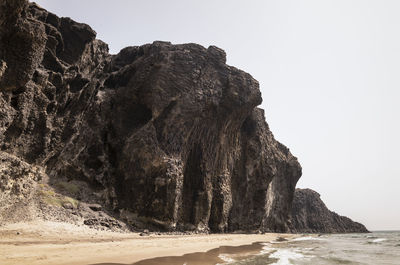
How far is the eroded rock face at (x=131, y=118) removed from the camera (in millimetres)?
21094

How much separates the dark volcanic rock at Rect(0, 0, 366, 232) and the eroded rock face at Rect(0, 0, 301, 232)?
0.12 metres

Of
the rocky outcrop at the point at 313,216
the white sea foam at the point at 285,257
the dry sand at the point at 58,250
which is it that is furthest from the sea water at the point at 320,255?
the rocky outcrop at the point at 313,216

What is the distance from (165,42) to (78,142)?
64.6 ft

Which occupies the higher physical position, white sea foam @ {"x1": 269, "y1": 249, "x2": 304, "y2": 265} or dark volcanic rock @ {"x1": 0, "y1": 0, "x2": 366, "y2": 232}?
dark volcanic rock @ {"x1": 0, "y1": 0, "x2": 366, "y2": 232}

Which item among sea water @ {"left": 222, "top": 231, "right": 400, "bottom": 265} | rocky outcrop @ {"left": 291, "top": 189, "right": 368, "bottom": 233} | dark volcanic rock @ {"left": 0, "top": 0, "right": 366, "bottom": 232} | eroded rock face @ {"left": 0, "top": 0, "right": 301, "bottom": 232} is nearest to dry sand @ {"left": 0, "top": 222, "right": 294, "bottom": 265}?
sea water @ {"left": 222, "top": 231, "right": 400, "bottom": 265}

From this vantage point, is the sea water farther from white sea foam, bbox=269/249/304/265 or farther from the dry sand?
the dry sand

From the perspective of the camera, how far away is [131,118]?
3412 cm

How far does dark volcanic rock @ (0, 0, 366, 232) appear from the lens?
21062mm

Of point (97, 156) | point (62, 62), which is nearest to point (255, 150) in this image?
point (97, 156)

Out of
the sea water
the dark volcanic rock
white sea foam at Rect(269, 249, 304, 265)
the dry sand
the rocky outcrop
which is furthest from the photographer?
the rocky outcrop

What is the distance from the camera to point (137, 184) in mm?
28984

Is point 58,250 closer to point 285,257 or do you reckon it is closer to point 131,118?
point 285,257

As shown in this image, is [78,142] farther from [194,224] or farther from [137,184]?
[194,224]

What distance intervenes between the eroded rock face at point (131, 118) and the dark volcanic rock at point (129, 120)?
0.40ft
